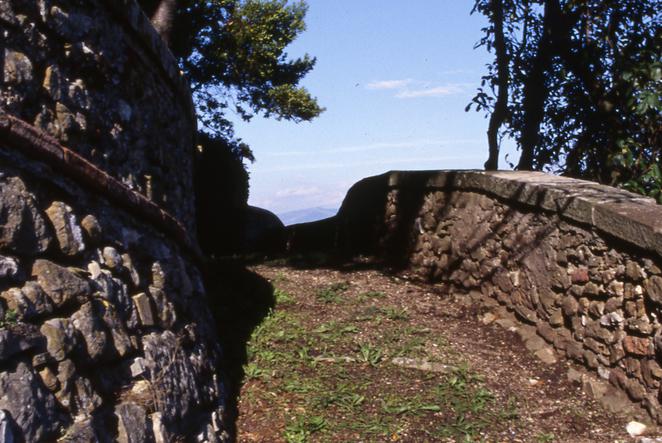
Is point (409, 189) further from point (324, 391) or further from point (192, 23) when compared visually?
point (192, 23)

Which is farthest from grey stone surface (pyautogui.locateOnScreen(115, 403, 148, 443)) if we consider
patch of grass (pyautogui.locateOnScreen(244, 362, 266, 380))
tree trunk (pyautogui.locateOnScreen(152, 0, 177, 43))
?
tree trunk (pyautogui.locateOnScreen(152, 0, 177, 43))

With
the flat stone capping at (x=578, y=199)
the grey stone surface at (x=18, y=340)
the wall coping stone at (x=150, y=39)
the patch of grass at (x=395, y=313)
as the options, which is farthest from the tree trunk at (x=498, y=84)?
the grey stone surface at (x=18, y=340)

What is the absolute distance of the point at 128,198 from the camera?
11.3 feet

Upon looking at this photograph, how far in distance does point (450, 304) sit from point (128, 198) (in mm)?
Result: 3622

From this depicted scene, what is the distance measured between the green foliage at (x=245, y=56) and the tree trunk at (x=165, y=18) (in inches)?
172

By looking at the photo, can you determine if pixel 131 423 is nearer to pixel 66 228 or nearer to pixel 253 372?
pixel 66 228

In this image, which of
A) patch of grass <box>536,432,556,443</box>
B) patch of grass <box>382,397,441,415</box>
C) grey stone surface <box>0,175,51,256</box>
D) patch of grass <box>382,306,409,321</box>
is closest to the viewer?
grey stone surface <box>0,175,51,256</box>

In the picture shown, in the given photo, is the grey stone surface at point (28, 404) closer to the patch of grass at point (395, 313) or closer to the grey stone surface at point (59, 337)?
the grey stone surface at point (59, 337)

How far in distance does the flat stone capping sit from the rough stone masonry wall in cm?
255

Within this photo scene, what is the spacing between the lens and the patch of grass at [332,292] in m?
6.28

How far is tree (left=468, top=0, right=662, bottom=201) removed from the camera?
22.4 feet

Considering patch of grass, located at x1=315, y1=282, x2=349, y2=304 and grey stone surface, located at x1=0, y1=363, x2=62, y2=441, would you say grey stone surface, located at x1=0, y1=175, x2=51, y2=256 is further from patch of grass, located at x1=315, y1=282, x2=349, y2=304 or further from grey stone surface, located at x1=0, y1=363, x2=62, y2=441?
patch of grass, located at x1=315, y1=282, x2=349, y2=304

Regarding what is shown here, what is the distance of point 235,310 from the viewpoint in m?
5.84

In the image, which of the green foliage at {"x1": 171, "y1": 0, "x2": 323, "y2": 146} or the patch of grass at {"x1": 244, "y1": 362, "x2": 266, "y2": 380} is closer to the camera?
the patch of grass at {"x1": 244, "y1": 362, "x2": 266, "y2": 380}
